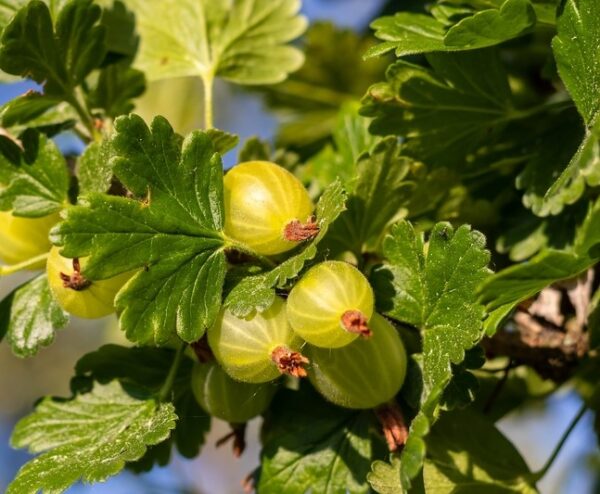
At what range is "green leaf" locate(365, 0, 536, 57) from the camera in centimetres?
67

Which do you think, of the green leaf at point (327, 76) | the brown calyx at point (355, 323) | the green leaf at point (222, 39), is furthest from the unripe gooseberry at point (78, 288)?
the green leaf at point (327, 76)

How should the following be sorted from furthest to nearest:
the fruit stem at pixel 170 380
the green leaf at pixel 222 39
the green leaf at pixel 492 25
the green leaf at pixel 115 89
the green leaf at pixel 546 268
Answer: the green leaf at pixel 222 39 < the green leaf at pixel 115 89 < the fruit stem at pixel 170 380 < the green leaf at pixel 492 25 < the green leaf at pixel 546 268

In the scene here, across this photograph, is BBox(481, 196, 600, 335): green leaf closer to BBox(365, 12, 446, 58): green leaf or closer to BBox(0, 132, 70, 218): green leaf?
BBox(365, 12, 446, 58): green leaf

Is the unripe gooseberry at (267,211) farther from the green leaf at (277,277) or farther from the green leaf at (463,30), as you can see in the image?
the green leaf at (463,30)

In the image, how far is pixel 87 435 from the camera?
77 cm

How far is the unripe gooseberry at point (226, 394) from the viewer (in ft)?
2.48

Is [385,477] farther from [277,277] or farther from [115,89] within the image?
[115,89]

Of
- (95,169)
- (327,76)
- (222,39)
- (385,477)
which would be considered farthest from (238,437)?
(327,76)

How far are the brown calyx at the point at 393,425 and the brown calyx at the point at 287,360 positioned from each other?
121 mm

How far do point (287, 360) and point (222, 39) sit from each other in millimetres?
563

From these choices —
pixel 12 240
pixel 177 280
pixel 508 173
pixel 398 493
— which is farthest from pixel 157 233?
pixel 508 173

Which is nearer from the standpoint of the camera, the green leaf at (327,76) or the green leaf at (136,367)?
the green leaf at (136,367)

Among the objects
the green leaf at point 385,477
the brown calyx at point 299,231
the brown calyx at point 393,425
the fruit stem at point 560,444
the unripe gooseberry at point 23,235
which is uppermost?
the brown calyx at point 299,231

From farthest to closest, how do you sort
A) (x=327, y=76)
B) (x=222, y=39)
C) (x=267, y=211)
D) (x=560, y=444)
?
(x=327, y=76), (x=222, y=39), (x=560, y=444), (x=267, y=211)
